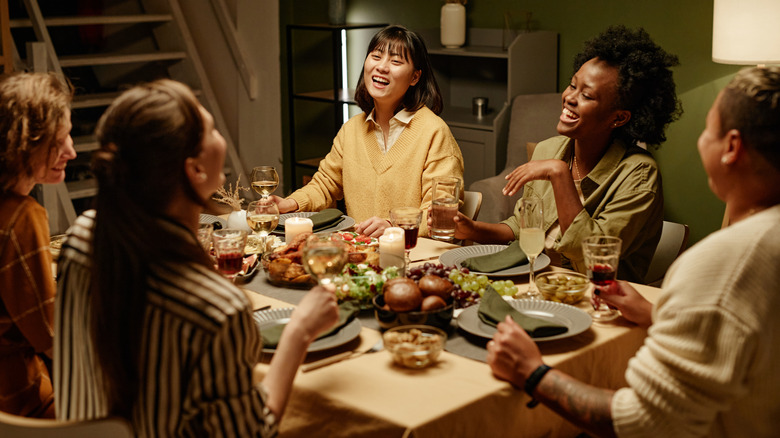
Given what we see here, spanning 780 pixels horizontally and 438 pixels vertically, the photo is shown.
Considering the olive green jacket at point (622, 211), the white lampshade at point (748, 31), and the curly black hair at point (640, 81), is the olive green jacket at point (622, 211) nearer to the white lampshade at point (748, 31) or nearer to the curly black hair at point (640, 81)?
the curly black hair at point (640, 81)

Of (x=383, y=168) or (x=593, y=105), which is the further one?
(x=383, y=168)

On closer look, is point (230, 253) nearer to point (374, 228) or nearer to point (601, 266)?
point (374, 228)

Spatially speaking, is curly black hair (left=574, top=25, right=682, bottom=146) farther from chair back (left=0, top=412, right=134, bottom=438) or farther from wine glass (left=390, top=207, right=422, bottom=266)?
chair back (left=0, top=412, right=134, bottom=438)

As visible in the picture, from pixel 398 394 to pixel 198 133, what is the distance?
589 millimetres

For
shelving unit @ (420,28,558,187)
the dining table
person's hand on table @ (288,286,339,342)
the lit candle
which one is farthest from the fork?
shelving unit @ (420,28,558,187)

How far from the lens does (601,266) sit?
1848mm

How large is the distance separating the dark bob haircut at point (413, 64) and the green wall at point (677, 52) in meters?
1.84

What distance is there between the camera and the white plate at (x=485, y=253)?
217 centimetres

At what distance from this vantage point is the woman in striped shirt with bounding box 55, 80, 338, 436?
1256 mm

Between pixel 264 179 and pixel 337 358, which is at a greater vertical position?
pixel 264 179

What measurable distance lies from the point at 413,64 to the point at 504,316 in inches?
60.9

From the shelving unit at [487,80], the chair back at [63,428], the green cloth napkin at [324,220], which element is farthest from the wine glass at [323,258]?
the shelving unit at [487,80]

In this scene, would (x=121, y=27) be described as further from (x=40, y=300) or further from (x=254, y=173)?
(x=40, y=300)

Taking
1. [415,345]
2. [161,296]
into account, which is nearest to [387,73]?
[415,345]
